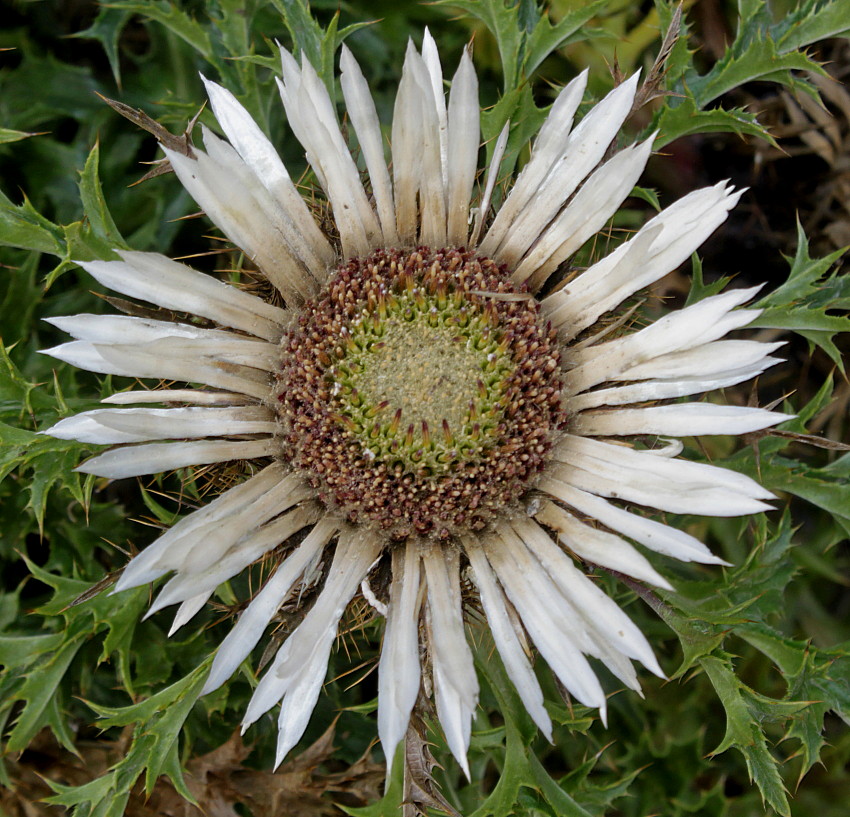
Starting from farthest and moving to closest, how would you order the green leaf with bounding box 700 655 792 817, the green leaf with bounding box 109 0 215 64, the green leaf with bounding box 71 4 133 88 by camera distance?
the green leaf with bounding box 71 4 133 88 → the green leaf with bounding box 109 0 215 64 → the green leaf with bounding box 700 655 792 817

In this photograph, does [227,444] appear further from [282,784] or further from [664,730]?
[664,730]

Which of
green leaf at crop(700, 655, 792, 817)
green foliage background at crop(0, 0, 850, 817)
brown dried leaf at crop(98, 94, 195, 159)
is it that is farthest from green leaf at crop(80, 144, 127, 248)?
green leaf at crop(700, 655, 792, 817)

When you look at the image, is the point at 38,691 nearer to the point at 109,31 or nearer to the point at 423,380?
the point at 423,380

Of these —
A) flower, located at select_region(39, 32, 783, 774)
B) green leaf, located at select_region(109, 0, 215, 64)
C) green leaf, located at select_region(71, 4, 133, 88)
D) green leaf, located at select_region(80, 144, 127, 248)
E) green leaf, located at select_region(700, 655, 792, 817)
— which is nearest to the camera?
flower, located at select_region(39, 32, 783, 774)

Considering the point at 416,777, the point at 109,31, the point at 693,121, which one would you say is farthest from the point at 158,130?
the point at 416,777

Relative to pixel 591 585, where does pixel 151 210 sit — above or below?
below

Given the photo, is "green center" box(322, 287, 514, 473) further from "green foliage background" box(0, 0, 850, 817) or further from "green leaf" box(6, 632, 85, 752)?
"green leaf" box(6, 632, 85, 752)

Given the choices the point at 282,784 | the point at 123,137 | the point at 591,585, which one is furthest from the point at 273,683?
the point at 123,137
